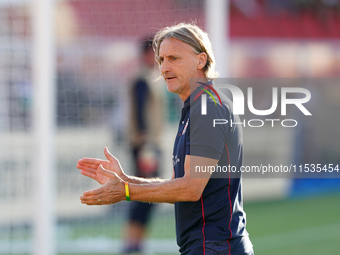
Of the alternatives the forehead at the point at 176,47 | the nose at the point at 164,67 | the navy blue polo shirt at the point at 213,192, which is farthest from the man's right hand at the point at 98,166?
the forehead at the point at 176,47

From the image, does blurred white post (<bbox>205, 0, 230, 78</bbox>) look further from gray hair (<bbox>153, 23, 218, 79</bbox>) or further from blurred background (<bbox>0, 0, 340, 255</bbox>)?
gray hair (<bbox>153, 23, 218, 79</bbox>)

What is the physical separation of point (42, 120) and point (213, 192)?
3234 mm

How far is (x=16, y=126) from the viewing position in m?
6.24

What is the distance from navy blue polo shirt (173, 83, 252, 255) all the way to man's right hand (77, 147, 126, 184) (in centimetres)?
36

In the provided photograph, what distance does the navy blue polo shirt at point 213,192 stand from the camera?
2.61 metres

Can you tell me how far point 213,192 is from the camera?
2.72 metres

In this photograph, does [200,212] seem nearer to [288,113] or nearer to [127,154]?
[127,154]

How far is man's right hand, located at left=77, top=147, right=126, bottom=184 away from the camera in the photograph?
2844 mm

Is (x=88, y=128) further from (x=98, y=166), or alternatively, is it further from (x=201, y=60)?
(x=201, y=60)

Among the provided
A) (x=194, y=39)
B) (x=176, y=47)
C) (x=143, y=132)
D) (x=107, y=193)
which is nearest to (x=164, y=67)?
(x=176, y=47)

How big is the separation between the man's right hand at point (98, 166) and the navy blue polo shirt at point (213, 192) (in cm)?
36

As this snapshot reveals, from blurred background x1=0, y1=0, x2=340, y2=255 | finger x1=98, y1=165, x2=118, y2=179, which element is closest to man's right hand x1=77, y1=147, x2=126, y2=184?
finger x1=98, y1=165, x2=118, y2=179

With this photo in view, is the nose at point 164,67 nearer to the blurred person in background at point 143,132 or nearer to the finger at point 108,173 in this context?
the finger at point 108,173

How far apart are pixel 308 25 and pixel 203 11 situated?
8916mm
